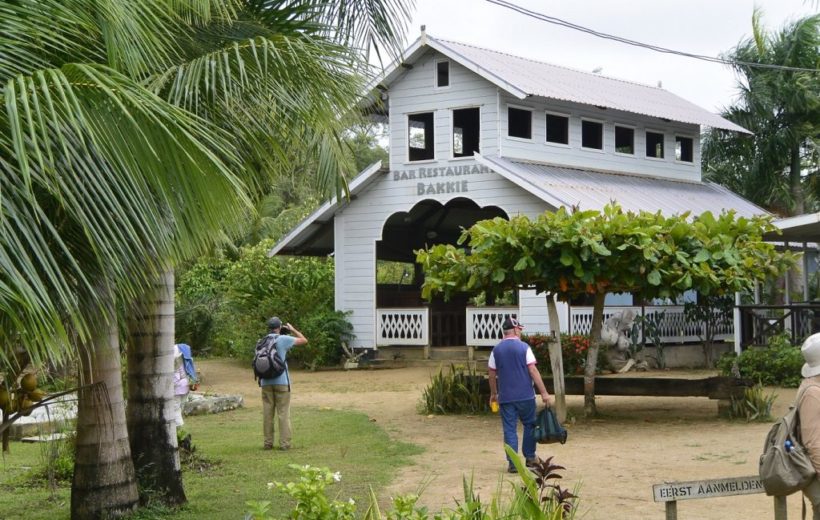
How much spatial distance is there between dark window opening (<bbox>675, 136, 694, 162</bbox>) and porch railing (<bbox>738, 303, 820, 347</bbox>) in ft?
28.9

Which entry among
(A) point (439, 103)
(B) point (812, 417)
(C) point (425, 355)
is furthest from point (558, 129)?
(B) point (812, 417)

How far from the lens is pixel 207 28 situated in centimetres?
905

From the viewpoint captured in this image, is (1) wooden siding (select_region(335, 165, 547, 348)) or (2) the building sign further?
(1) wooden siding (select_region(335, 165, 547, 348))

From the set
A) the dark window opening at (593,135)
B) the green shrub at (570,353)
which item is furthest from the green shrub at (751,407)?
the dark window opening at (593,135)

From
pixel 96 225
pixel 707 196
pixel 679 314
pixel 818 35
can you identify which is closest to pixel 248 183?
pixel 96 225

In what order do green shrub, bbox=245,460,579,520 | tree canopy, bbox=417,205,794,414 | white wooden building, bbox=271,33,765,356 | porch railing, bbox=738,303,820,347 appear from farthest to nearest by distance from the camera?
white wooden building, bbox=271,33,765,356 < porch railing, bbox=738,303,820,347 < tree canopy, bbox=417,205,794,414 < green shrub, bbox=245,460,579,520

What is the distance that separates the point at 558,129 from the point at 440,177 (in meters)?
3.47

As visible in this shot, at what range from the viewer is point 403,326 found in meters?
26.2

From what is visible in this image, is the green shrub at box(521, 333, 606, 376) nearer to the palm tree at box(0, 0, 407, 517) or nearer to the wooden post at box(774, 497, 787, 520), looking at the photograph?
the palm tree at box(0, 0, 407, 517)

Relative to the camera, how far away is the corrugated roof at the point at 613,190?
2292cm

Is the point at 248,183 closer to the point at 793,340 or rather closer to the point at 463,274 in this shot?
the point at 463,274

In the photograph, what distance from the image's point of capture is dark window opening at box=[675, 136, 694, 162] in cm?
3023

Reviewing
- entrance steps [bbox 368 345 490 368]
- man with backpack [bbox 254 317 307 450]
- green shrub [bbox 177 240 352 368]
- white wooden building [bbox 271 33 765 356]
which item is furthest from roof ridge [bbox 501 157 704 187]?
man with backpack [bbox 254 317 307 450]

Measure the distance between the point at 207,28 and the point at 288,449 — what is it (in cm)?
630
